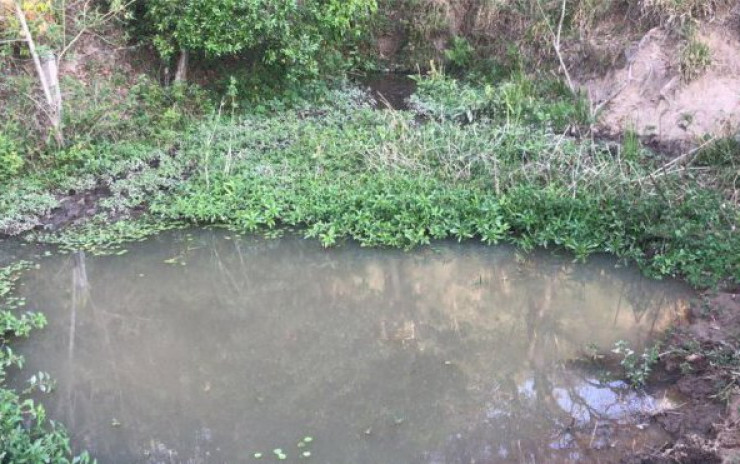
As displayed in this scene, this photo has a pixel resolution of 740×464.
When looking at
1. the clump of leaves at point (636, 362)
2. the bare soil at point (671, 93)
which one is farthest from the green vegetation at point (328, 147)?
the bare soil at point (671, 93)

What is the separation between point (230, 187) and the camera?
7.93 m

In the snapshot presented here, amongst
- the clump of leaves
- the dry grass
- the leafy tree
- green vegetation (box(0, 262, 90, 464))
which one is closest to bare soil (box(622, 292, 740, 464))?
the clump of leaves

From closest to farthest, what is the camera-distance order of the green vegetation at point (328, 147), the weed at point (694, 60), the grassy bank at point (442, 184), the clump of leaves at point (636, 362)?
the clump of leaves at point (636, 362) → the grassy bank at point (442, 184) → the green vegetation at point (328, 147) → the weed at point (694, 60)

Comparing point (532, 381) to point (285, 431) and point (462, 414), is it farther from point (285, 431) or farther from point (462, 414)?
point (285, 431)

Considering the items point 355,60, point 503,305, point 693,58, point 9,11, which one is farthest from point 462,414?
point 355,60

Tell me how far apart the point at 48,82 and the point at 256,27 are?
262 cm

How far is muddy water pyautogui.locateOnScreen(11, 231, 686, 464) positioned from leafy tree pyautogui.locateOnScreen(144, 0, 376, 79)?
3.00 m

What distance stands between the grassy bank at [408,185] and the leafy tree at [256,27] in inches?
36.0

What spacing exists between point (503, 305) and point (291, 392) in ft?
7.09

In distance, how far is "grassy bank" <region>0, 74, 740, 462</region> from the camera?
6.77 meters

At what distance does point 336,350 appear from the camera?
5.46m

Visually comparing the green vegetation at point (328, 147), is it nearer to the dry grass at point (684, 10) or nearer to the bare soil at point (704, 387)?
the dry grass at point (684, 10)

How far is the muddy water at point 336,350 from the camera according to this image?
4559mm

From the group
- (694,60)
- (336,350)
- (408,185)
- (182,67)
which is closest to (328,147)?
(408,185)
